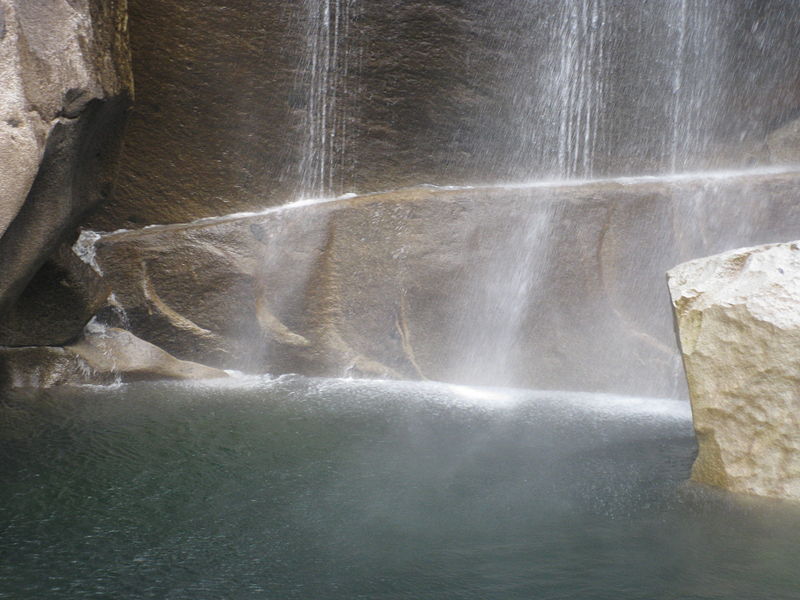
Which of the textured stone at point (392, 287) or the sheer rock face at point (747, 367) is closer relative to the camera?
the sheer rock face at point (747, 367)

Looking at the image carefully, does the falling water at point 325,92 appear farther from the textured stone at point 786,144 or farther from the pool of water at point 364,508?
the textured stone at point 786,144

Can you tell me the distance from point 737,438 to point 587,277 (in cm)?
257

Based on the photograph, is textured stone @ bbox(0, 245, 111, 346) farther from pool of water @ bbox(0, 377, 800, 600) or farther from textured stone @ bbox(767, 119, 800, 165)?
textured stone @ bbox(767, 119, 800, 165)

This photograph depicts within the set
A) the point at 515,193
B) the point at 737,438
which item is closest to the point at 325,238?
the point at 515,193

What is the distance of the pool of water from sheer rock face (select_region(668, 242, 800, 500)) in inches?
6.5

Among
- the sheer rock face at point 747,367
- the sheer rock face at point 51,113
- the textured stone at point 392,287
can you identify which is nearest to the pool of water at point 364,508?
the sheer rock face at point 747,367

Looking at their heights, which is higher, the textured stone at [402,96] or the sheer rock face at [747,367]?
the textured stone at [402,96]

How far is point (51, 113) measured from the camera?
12.7ft

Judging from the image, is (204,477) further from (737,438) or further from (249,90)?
(249,90)

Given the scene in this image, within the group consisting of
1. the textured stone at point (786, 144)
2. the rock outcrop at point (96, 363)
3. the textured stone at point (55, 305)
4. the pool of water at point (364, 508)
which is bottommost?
the rock outcrop at point (96, 363)

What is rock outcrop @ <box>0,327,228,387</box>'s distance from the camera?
18.4ft

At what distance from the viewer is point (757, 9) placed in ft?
22.7

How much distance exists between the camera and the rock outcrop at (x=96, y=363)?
18.4ft

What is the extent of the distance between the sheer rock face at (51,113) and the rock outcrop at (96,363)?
4.60ft
